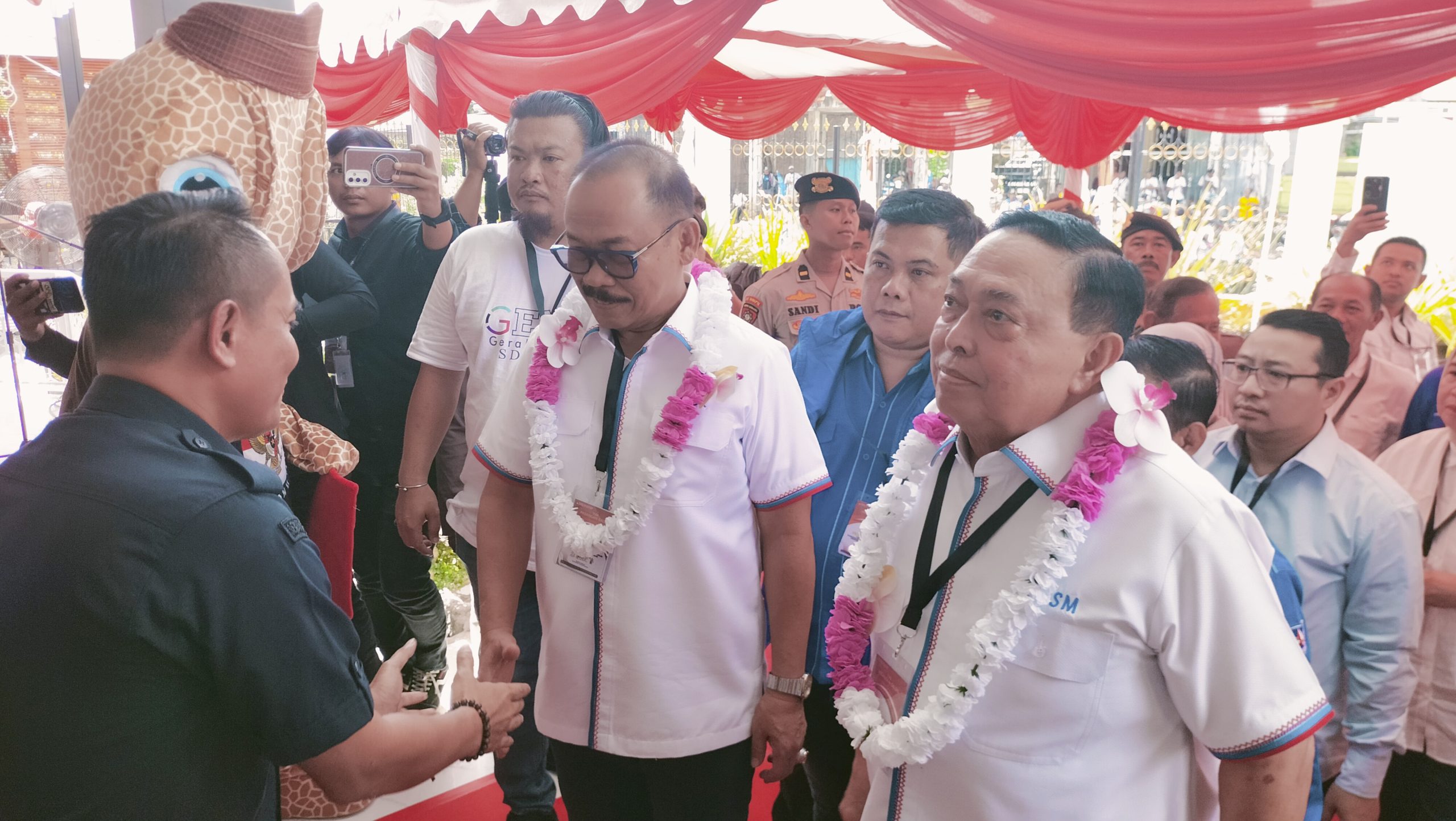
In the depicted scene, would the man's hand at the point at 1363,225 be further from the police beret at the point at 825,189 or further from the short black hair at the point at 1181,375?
the short black hair at the point at 1181,375

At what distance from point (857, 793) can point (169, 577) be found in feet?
3.88

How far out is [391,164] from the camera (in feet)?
10.1

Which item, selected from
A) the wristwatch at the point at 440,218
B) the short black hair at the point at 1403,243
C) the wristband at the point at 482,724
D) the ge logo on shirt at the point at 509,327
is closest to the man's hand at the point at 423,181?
the wristwatch at the point at 440,218

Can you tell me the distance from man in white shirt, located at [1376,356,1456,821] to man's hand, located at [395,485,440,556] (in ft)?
8.36

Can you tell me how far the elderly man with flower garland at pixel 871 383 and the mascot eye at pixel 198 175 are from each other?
138 centimetres

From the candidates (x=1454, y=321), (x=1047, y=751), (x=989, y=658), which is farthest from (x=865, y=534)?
(x=1454, y=321)

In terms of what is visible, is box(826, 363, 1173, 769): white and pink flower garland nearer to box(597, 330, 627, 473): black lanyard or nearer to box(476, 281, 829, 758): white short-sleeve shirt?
box(476, 281, 829, 758): white short-sleeve shirt

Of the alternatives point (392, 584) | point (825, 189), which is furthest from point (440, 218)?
point (825, 189)

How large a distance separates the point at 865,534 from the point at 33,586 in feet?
4.03

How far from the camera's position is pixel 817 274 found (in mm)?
4777

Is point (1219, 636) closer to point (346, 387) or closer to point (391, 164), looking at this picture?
point (391, 164)

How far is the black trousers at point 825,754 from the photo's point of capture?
2309 mm

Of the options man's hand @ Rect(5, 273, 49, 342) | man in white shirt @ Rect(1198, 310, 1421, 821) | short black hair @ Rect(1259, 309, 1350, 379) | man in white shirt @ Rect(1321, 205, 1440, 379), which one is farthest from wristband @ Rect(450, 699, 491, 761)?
man in white shirt @ Rect(1321, 205, 1440, 379)

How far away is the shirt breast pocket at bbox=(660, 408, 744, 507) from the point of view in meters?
1.85
